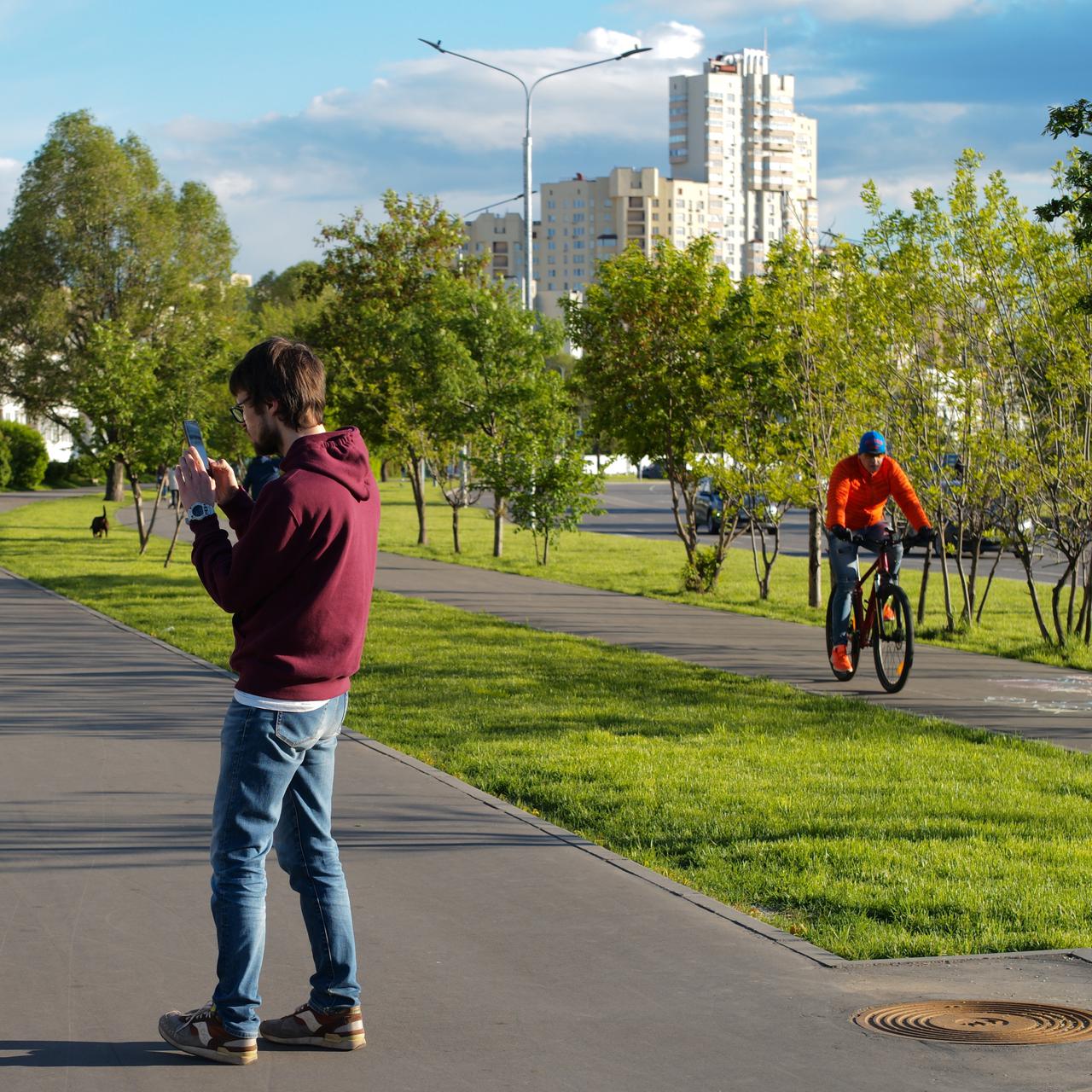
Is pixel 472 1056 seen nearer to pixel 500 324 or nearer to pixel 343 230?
pixel 500 324

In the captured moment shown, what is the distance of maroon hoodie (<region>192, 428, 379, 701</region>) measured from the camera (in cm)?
398

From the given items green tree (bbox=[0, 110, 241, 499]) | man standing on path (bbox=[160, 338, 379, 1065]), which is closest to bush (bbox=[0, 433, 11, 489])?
green tree (bbox=[0, 110, 241, 499])

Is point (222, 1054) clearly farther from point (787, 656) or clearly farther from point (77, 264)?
point (77, 264)

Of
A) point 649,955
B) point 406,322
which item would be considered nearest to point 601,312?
point 406,322

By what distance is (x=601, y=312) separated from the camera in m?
20.5

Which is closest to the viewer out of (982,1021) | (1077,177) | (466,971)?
(982,1021)

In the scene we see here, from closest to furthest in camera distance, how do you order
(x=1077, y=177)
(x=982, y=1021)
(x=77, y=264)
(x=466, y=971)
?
(x=982, y=1021) < (x=466, y=971) < (x=1077, y=177) < (x=77, y=264)

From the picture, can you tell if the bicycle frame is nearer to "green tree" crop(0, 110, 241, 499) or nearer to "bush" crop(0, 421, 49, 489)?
"green tree" crop(0, 110, 241, 499)

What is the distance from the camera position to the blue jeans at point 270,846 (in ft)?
13.3

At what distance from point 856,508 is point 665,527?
3321 centimetres

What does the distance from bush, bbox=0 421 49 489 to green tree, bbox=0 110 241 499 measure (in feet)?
41.9

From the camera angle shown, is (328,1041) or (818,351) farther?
(818,351)

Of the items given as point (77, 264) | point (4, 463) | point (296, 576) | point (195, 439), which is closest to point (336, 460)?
point (296, 576)

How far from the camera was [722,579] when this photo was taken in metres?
24.3
